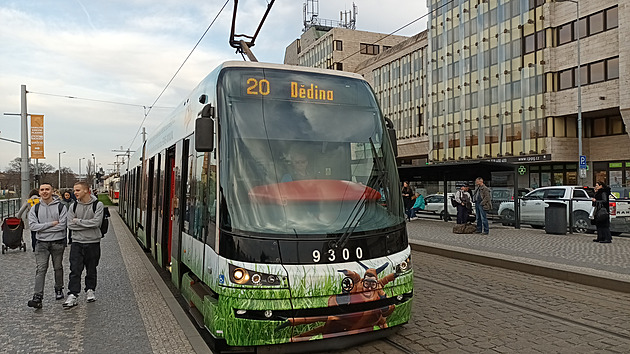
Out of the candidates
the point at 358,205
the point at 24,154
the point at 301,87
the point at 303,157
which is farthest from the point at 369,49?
the point at 358,205

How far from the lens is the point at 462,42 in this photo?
4769 centimetres

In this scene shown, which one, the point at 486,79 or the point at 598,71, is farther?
the point at 486,79

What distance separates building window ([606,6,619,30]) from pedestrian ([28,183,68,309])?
121 ft

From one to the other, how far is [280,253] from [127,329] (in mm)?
2418

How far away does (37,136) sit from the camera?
2206cm

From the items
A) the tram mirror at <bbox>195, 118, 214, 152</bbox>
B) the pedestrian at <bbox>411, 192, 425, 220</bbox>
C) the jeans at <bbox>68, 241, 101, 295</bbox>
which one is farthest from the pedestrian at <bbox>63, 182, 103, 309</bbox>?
the pedestrian at <bbox>411, 192, 425, 220</bbox>

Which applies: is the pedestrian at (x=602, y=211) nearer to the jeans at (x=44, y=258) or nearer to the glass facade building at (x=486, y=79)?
the jeans at (x=44, y=258)

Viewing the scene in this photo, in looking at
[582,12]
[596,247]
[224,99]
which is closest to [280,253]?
[224,99]

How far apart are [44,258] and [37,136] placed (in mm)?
17080

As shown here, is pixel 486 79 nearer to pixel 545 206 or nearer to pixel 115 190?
pixel 545 206

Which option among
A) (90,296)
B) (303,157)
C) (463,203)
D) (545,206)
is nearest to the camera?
(303,157)

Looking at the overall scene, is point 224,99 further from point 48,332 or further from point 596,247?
point 596,247

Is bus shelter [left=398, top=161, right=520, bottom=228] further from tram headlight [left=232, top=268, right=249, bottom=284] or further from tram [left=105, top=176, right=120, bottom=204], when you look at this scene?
tram [left=105, top=176, right=120, bottom=204]

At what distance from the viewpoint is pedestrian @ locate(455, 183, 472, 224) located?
16203 mm
